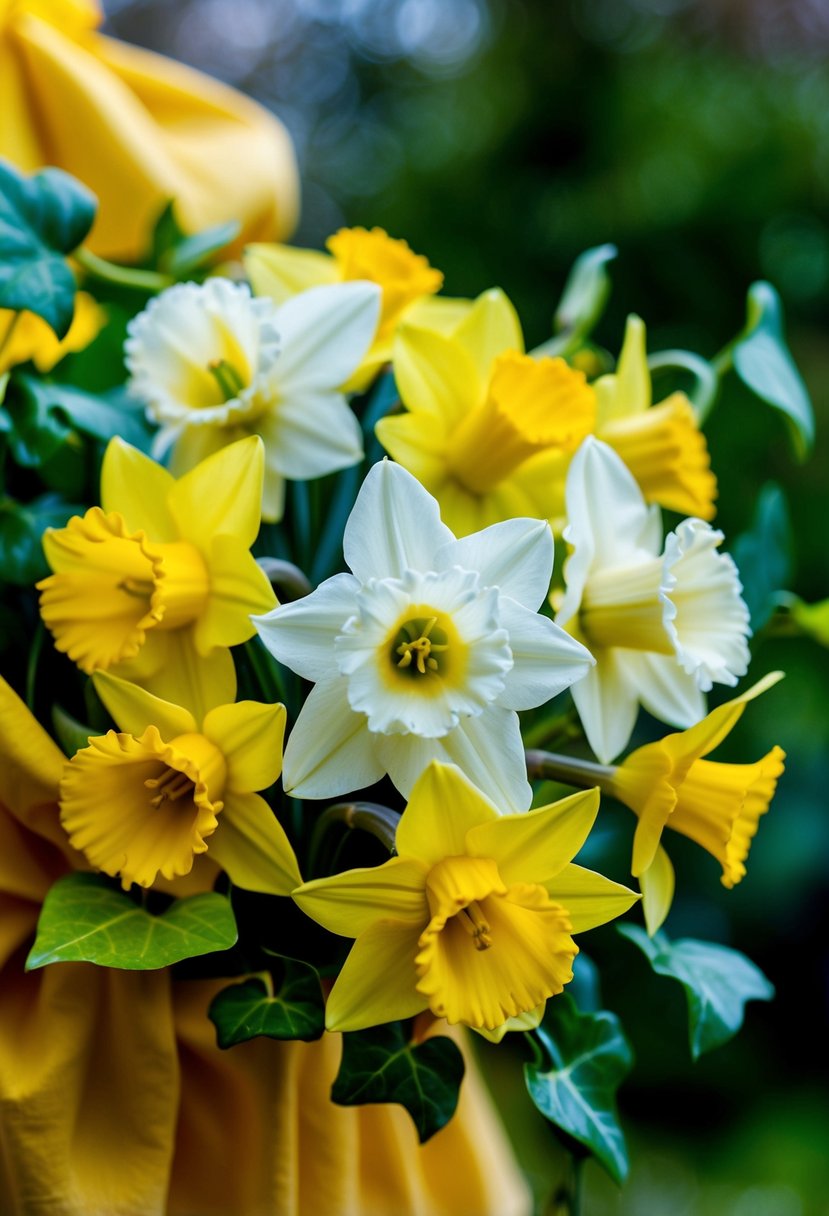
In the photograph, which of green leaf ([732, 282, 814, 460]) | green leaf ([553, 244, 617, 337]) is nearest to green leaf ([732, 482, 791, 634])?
green leaf ([732, 282, 814, 460])

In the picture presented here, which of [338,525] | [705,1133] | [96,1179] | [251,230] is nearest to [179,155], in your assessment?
[251,230]

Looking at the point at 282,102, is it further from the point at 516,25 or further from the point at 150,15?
the point at 516,25

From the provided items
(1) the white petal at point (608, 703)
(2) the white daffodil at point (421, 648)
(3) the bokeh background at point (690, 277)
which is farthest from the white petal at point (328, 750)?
(3) the bokeh background at point (690, 277)

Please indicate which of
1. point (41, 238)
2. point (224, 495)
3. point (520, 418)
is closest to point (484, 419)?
point (520, 418)

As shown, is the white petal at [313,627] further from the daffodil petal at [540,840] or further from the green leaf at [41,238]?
the green leaf at [41,238]

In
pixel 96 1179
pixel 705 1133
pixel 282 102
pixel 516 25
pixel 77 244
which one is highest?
pixel 77 244

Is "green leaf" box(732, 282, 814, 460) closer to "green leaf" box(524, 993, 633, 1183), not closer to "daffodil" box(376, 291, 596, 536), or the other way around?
"daffodil" box(376, 291, 596, 536)

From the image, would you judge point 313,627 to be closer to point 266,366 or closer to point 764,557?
point 266,366
